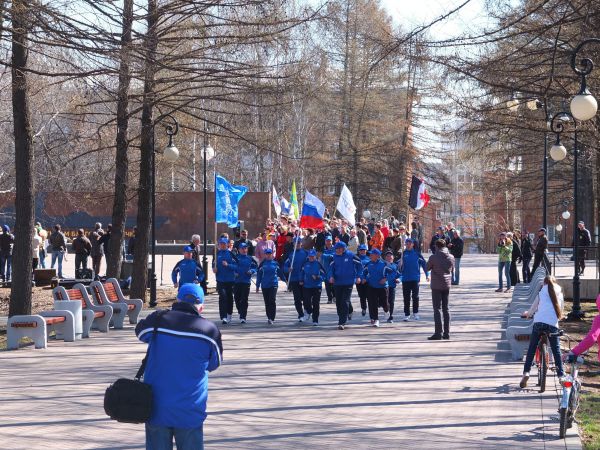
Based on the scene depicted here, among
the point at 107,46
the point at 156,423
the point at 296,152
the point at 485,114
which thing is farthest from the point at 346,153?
the point at 156,423

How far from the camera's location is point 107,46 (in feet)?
52.6

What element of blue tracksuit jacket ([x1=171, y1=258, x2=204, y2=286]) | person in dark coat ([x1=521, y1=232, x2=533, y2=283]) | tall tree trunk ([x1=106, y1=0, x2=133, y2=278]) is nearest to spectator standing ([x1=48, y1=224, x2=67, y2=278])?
tall tree trunk ([x1=106, y1=0, x2=133, y2=278])

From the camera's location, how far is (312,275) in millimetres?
22000

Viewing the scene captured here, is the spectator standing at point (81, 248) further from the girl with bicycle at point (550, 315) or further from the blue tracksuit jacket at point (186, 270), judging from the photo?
the girl with bicycle at point (550, 315)

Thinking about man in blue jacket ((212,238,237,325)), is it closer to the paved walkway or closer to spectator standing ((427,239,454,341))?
the paved walkway

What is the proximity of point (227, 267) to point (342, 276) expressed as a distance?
2.58 m

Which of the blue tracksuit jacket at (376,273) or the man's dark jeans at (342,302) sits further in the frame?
the blue tracksuit jacket at (376,273)

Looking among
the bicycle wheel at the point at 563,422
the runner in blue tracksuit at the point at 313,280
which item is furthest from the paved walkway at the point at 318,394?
the runner in blue tracksuit at the point at 313,280

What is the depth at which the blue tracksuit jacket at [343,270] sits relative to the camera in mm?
21297

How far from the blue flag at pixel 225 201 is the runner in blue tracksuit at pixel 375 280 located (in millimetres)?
8567

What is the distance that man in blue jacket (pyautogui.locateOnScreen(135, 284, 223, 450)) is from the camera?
7027 mm

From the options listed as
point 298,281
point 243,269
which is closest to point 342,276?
point 298,281

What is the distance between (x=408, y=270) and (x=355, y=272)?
1.80 meters

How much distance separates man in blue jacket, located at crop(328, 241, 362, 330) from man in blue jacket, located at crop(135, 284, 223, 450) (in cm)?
1407
